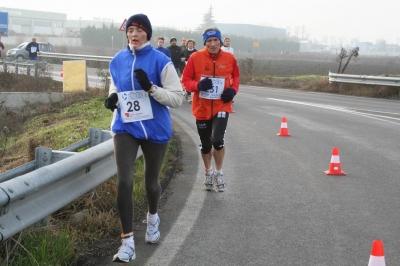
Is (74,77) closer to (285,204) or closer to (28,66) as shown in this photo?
(28,66)

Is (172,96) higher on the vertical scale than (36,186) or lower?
higher

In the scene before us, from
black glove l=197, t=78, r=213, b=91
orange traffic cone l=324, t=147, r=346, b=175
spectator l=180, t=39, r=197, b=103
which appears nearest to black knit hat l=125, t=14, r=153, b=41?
black glove l=197, t=78, r=213, b=91

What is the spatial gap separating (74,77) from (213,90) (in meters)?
14.6

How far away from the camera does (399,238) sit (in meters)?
6.00

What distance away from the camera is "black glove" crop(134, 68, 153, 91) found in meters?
5.23

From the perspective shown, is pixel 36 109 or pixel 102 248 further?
pixel 36 109

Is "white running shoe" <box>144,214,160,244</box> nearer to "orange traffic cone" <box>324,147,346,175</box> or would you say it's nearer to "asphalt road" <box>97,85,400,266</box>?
"asphalt road" <box>97,85,400,266</box>

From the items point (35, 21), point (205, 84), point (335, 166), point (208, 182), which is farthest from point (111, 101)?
point (35, 21)

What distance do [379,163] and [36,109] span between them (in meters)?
12.1

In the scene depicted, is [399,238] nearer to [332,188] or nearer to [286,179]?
[332,188]

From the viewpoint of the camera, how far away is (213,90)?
26.2 ft

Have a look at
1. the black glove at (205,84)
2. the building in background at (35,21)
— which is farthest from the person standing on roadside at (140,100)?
the building in background at (35,21)

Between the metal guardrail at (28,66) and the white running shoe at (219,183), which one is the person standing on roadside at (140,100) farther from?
the metal guardrail at (28,66)

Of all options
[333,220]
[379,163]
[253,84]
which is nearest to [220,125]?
[333,220]
